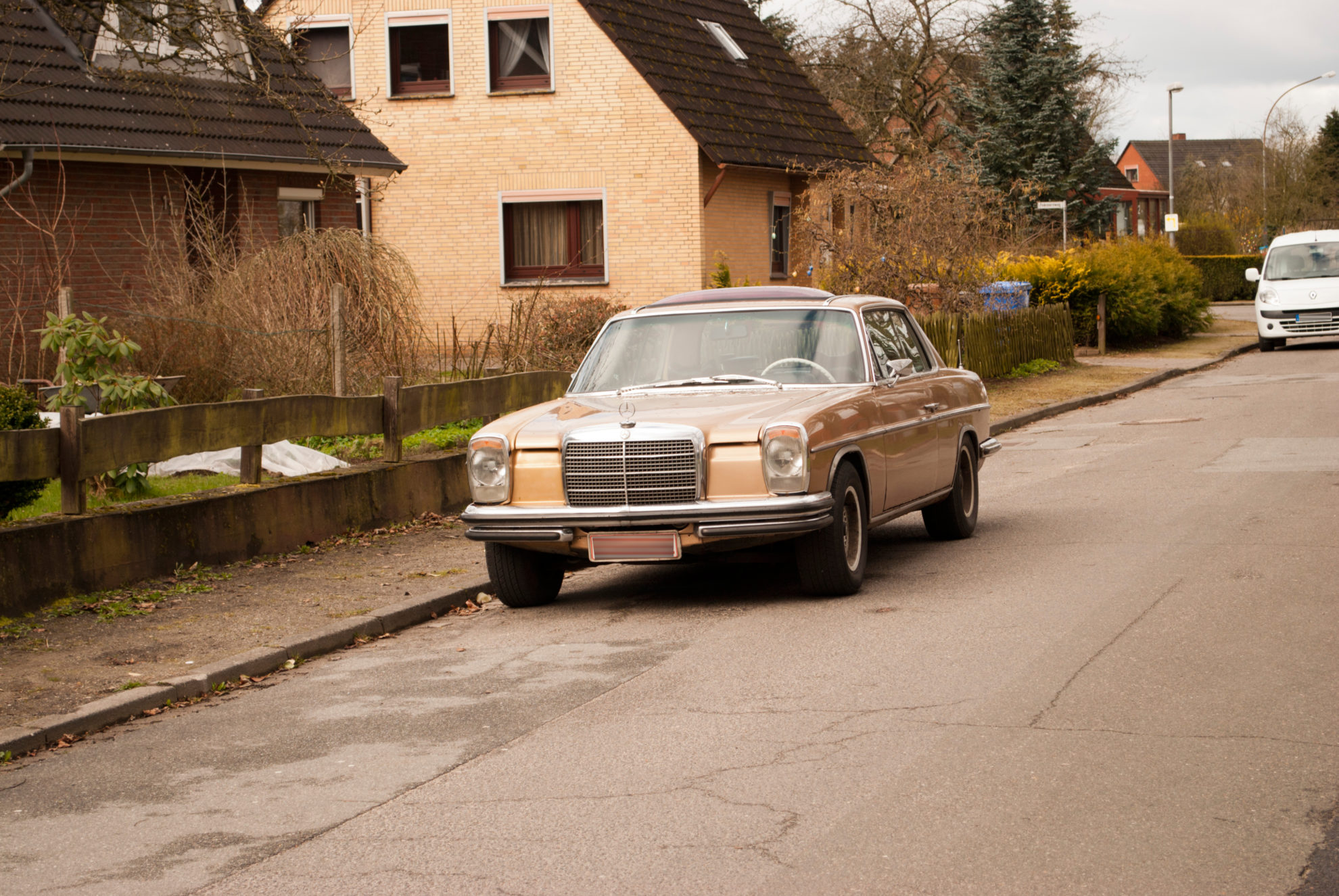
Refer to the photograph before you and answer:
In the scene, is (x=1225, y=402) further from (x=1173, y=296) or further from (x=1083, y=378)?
(x=1173, y=296)

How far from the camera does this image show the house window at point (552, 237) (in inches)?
1109

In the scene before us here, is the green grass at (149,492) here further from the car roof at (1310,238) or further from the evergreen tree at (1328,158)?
the evergreen tree at (1328,158)

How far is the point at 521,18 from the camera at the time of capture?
2781cm

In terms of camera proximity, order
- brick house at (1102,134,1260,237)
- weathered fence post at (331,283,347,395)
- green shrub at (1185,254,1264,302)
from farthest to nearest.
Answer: brick house at (1102,134,1260,237), green shrub at (1185,254,1264,302), weathered fence post at (331,283,347,395)

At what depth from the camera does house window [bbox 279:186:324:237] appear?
2112cm

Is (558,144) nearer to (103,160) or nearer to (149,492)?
(103,160)

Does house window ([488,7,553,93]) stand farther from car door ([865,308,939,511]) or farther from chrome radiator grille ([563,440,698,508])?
chrome radiator grille ([563,440,698,508])

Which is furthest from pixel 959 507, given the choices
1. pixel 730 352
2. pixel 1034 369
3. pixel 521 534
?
pixel 1034 369

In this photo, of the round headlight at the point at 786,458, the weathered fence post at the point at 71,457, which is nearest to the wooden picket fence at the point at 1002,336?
the round headlight at the point at 786,458

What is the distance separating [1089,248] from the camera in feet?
95.8

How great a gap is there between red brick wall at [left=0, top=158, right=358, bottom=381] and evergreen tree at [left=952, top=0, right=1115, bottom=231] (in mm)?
31777

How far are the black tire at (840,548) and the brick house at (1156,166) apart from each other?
65956 millimetres

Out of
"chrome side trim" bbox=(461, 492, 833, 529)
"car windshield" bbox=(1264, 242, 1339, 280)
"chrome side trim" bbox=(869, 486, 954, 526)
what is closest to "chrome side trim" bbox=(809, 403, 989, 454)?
"chrome side trim" bbox=(461, 492, 833, 529)

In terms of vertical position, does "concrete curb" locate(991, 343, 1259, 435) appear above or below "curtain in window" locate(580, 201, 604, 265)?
below
